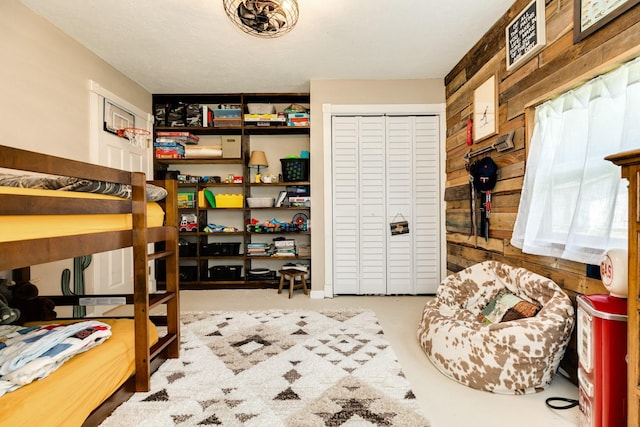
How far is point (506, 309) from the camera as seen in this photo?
6.57 feet

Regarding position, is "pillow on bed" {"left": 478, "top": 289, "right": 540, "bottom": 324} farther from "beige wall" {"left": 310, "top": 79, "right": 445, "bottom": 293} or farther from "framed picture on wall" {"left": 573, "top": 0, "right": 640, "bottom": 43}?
"beige wall" {"left": 310, "top": 79, "right": 445, "bottom": 293}

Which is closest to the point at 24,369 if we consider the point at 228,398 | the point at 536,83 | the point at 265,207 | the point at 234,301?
the point at 228,398

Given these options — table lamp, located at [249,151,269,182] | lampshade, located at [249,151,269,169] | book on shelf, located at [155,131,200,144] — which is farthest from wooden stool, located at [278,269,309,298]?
book on shelf, located at [155,131,200,144]

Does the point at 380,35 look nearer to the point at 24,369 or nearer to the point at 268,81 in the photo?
the point at 268,81

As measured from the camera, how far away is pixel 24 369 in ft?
4.00

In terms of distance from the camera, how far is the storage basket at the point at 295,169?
390 cm

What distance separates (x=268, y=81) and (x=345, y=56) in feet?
3.35

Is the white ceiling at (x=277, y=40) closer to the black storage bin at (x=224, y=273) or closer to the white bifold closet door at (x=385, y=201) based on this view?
the white bifold closet door at (x=385, y=201)

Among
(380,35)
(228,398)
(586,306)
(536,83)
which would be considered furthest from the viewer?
(380,35)

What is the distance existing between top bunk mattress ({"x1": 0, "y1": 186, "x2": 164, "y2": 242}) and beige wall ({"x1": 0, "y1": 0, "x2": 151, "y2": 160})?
1378mm

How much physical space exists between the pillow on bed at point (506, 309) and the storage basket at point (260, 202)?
2.65m

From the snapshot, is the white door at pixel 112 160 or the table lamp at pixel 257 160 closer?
the white door at pixel 112 160

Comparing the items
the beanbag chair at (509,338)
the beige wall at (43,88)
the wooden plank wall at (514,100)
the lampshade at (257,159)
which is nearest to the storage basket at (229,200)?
the lampshade at (257,159)

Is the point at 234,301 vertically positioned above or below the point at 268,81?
below
